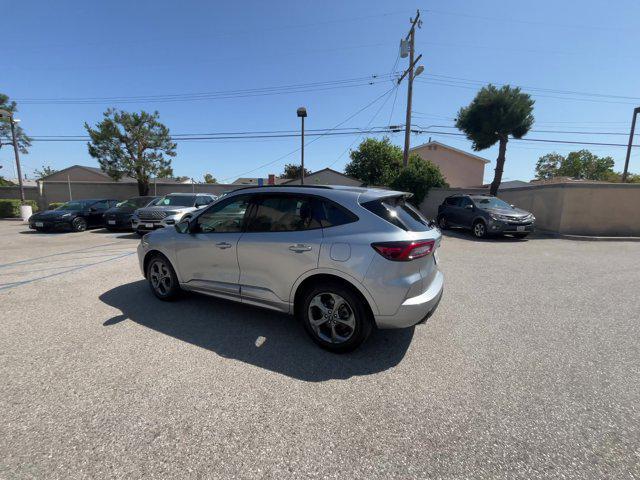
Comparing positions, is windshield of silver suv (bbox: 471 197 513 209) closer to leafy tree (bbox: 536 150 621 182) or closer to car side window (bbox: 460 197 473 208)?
car side window (bbox: 460 197 473 208)

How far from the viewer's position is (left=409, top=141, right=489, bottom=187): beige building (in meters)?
34.2

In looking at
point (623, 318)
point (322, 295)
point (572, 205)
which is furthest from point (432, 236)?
point (572, 205)

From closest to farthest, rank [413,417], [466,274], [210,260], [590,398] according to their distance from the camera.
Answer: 1. [413,417]
2. [590,398]
3. [210,260]
4. [466,274]

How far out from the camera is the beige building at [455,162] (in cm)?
3422

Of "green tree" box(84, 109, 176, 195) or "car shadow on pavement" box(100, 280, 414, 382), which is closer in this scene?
"car shadow on pavement" box(100, 280, 414, 382)

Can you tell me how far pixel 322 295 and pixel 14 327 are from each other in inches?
146

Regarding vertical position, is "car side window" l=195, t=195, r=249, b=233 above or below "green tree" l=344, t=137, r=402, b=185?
below

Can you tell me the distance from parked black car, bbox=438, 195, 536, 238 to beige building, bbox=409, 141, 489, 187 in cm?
2299

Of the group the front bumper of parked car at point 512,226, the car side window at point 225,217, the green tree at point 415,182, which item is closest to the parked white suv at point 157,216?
the car side window at point 225,217

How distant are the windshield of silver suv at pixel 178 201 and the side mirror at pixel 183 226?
28.2 feet

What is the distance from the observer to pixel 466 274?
6.21 meters

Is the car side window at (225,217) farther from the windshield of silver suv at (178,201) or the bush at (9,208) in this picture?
the bush at (9,208)

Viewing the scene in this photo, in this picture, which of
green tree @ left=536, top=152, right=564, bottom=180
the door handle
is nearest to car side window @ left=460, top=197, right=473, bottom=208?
the door handle

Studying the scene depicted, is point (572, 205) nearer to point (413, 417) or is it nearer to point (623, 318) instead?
point (623, 318)
